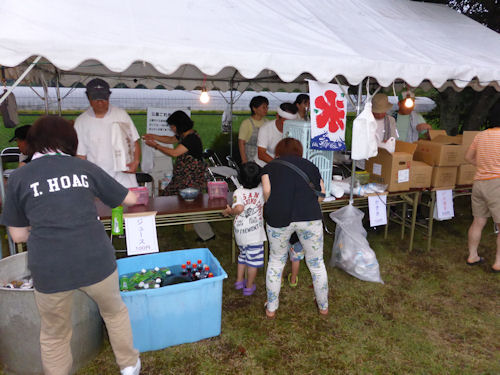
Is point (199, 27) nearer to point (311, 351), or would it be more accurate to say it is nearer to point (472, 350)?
point (311, 351)

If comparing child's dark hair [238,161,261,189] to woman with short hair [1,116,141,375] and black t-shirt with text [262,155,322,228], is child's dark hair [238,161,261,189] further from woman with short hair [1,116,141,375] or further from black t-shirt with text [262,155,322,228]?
woman with short hair [1,116,141,375]

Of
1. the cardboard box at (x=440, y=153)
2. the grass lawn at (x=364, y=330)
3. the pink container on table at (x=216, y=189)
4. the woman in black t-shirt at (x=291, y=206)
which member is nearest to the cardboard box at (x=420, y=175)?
the cardboard box at (x=440, y=153)

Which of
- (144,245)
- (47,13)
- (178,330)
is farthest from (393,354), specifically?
(47,13)

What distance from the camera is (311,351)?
267 cm

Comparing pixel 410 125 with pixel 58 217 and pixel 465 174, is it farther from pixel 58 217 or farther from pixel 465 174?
pixel 58 217

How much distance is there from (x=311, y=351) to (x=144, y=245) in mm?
1564

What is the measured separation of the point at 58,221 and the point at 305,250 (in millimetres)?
1850

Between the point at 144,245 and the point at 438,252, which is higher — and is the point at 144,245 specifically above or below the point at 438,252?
above

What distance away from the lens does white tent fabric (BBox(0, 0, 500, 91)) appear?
251 centimetres

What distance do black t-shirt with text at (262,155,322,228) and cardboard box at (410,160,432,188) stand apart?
6.52 ft

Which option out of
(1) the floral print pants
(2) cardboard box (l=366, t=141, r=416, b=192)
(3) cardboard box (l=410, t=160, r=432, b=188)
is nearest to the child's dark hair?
(1) the floral print pants

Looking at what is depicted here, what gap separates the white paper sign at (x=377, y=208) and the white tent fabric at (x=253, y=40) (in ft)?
4.10

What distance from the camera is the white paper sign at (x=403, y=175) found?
13.3 ft

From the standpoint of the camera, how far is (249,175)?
2.95 meters
